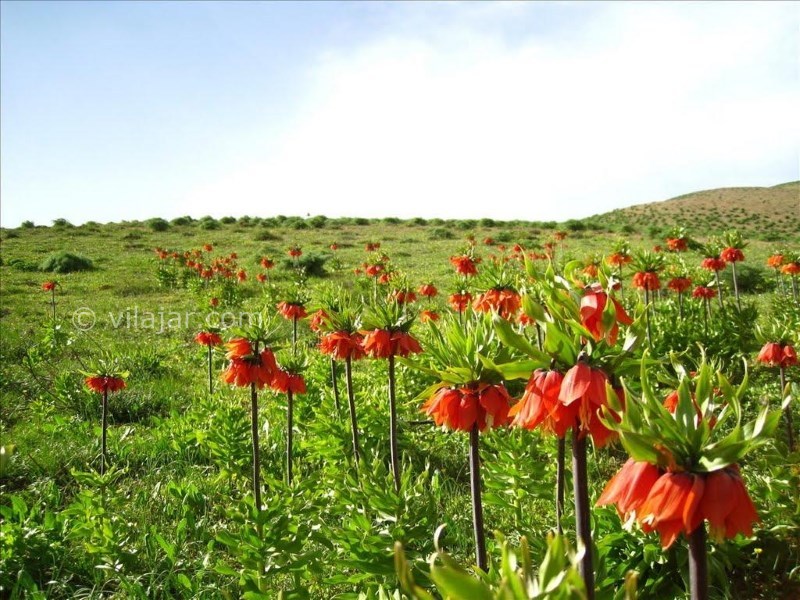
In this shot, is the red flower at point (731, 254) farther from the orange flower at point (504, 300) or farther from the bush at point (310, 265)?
the bush at point (310, 265)

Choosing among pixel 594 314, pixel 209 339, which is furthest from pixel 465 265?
pixel 594 314

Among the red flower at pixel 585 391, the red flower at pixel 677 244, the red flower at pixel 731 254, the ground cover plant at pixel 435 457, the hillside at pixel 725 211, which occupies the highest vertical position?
the hillside at pixel 725 211

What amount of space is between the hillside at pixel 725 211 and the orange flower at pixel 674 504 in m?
46.6

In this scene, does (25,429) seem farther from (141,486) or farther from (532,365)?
(532,365)

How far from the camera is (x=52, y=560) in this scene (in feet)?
10.7

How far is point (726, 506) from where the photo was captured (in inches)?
46.3

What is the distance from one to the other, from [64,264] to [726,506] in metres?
20.1

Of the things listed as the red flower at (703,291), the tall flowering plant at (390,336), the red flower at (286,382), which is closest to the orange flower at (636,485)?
the tall flowering plant at (390,336)

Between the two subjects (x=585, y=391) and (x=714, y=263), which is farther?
(x=714, y=263)

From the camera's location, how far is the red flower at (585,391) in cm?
157

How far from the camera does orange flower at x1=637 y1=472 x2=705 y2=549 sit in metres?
1.18

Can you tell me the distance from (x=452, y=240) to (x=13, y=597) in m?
26.7

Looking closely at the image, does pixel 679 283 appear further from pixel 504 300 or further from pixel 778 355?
pixel 504 300

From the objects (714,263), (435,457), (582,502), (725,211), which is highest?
(725,211)
